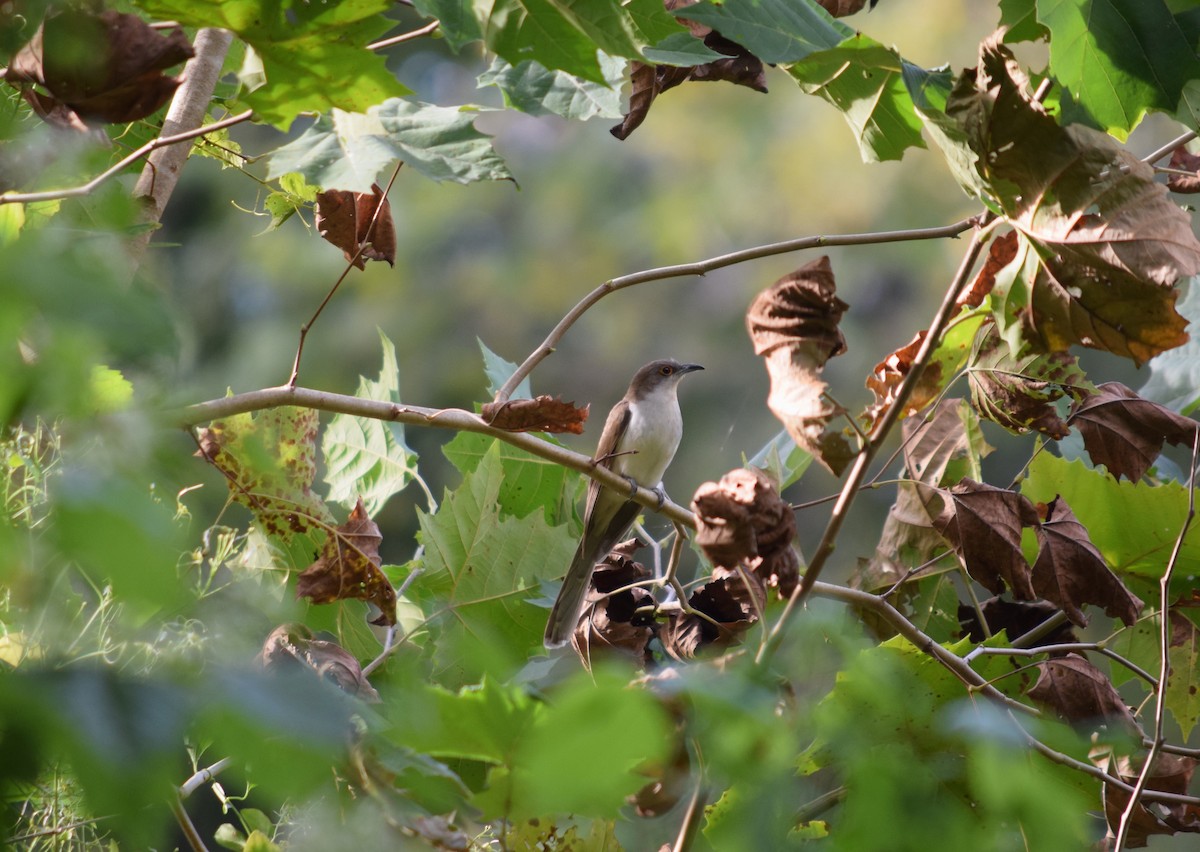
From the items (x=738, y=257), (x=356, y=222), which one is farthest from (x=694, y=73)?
(x=356, y=222)

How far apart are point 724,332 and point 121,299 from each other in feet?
32.4

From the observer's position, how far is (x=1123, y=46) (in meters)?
1.33

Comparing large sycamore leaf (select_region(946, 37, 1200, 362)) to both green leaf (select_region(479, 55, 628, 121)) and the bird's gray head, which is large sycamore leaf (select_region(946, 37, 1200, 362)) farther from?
the bird's gray head

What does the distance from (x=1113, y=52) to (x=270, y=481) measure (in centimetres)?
125

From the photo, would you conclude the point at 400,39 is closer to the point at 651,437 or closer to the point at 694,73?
the point at 694,73

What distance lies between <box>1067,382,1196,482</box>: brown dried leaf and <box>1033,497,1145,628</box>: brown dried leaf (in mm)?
141

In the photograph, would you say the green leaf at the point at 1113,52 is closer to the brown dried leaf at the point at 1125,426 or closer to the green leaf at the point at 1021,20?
the green leaf at the point at 1021,20

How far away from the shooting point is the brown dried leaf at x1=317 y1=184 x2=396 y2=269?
1.59m

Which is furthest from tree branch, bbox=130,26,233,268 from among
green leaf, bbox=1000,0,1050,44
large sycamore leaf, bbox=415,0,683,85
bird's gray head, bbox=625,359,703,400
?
bird's gray head, bbox=625,359,703,400

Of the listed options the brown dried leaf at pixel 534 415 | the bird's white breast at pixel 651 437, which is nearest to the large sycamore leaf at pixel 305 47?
the brown dried leaf at pixel 534 415

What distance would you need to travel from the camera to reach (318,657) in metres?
1.35

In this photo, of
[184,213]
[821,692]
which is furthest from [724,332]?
[821,692]

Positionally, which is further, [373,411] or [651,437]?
[651,437]

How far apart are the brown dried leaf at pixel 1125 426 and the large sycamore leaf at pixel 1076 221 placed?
0.37 m
